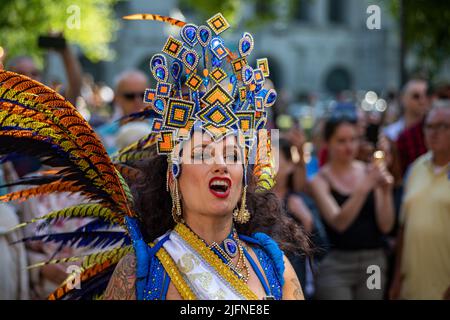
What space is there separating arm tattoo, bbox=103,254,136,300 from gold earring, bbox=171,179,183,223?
25cm

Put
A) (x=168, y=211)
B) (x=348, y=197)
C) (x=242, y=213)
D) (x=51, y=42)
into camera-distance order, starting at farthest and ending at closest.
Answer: (x=51, y=42) < (x=348, y=197) < (x=168, y=211) < (x=242, y=213)

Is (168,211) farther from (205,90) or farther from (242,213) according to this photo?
(205,90)

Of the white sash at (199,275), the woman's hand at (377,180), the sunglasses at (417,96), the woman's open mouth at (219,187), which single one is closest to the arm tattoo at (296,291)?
the white sash at (199,275)

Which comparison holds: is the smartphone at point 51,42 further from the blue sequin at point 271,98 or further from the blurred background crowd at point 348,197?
the blue sequin at point 271,98

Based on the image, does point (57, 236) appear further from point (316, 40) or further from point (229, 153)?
point (316, 40)

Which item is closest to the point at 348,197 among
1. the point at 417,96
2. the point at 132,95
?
the point at 132,95

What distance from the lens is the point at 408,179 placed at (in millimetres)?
5867

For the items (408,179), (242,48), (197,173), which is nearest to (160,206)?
(197,173)

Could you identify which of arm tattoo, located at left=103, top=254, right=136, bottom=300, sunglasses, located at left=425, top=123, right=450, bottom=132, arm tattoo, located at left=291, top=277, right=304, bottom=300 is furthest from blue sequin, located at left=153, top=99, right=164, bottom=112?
sunglasses, located at left=425, top=123, right=450, bottom=132

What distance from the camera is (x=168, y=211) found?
3377 mm

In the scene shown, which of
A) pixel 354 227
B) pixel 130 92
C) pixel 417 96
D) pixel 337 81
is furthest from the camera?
pixel 337 81

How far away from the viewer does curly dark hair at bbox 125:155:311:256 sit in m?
3.38

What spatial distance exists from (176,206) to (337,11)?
40659 mm

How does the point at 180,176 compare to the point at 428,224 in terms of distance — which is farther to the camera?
the point at 428,224
